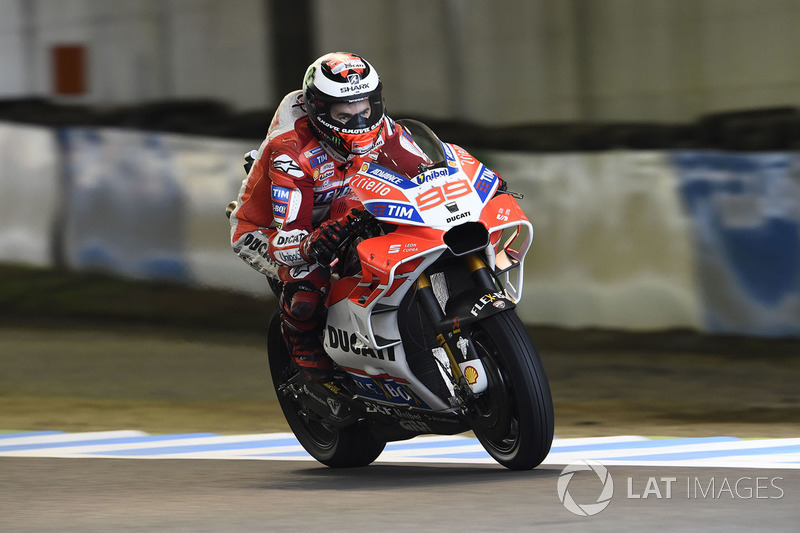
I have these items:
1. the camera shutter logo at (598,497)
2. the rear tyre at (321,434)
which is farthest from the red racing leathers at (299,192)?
the camera shutter logo at (598,497)

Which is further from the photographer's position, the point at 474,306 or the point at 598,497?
the point at 474,306

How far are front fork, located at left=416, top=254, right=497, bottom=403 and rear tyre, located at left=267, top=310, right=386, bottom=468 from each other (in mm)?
1387

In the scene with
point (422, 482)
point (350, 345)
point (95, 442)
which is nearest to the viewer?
point (422, 482)

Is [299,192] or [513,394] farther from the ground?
[299,192]

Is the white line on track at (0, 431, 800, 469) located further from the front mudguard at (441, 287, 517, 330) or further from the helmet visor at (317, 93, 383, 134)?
the helmet visor at (317, 93, 383, 134)

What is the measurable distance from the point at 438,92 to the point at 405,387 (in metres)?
8.32

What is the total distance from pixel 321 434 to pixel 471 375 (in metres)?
1.88

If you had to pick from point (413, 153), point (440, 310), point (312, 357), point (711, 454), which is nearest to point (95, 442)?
point (312, 357)

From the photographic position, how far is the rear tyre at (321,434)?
7828mm

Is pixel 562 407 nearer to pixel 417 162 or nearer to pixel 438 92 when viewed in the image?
pixel 417 162

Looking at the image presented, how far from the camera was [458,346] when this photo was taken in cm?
645

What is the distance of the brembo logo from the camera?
6.75 metres

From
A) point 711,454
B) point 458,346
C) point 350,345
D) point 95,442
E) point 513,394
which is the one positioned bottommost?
point 95,442

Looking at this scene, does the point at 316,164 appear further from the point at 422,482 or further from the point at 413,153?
the point at 422,482
